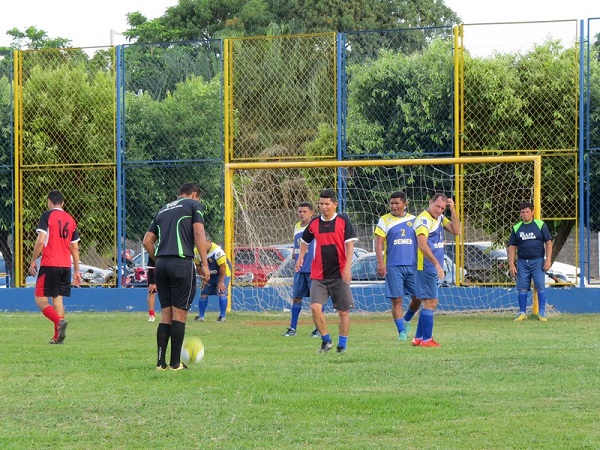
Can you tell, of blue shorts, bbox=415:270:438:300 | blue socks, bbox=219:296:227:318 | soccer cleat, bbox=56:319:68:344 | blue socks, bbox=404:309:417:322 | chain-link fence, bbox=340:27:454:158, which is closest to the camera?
blue shorts, bbox=415:270:438:300

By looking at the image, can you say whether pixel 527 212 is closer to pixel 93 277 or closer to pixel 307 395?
pixel 93 277

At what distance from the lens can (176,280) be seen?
34.7 ft

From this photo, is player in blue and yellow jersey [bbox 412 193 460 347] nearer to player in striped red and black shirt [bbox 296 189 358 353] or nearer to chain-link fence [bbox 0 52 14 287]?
player in striped red and black shirt [bbox 296 189 358 353]

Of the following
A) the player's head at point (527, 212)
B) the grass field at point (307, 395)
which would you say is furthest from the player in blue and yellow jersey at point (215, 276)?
the player's head at point (527, 212)

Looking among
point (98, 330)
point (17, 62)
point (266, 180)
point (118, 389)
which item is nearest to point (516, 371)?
point (118, 389)

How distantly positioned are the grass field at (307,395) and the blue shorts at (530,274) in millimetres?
3786

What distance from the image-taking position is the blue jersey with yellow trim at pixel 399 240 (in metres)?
14.6

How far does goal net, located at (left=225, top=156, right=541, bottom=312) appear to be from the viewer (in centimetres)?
1997

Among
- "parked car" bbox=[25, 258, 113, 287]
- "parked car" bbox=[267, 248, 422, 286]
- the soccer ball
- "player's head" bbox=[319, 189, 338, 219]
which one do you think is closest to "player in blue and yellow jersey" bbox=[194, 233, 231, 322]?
"parked car" bbox=[267, 248, 422, 286]

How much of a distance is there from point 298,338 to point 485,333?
262 cm

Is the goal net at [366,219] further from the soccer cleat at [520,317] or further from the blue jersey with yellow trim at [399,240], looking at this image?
the blue jersey with yellow trim at [399,240]

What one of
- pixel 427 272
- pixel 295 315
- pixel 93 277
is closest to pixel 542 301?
pixel 295 315

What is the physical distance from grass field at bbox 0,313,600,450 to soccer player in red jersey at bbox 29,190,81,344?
45 centimetres

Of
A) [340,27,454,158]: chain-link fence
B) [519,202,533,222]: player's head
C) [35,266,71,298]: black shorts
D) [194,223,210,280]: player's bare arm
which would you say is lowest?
[35,266,71,298]: black shorts
